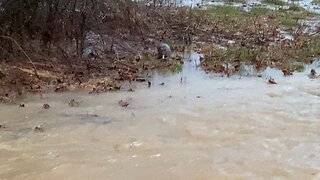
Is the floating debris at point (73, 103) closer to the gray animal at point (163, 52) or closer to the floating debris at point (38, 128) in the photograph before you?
the floating debris at point (38, 128)

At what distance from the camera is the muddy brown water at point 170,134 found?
653 centimetres

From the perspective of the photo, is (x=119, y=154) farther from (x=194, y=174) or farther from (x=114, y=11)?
(x=114, y=11)

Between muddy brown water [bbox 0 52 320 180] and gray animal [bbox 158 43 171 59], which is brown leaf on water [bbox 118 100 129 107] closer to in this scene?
muddy brown water [bbox 0 52 320 180]

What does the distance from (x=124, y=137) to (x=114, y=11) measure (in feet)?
20.9

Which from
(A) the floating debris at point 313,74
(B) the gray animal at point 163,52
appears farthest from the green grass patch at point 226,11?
(A) the floating debris at point 313,74

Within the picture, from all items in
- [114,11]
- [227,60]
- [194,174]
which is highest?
[114,11]

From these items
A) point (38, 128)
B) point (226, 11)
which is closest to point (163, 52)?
point (38, 128)

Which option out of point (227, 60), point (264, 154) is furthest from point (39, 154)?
point (227, 60)

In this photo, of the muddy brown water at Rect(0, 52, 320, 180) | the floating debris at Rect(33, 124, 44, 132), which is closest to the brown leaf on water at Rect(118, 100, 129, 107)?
the muddy brown water at Rect(0, 52, 320, 180)

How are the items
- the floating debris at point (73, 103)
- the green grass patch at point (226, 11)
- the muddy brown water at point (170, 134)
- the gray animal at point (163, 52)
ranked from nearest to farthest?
the muddy brown water at point (170, 134) → the floating debris at point (73, 103) → the gray animal at point (163, 52) → the green grass patch at point (226, 11)

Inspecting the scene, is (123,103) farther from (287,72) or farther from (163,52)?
(287,72)

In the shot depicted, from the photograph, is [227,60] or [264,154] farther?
[227,60]

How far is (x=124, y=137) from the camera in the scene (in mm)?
7574

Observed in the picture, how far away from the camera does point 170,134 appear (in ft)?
25.4
